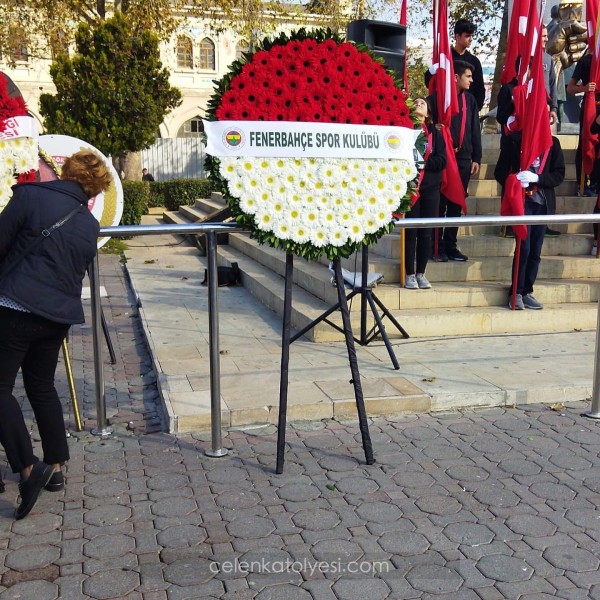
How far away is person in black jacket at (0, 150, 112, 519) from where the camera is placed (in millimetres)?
3598

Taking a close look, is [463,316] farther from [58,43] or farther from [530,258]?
[58,43]

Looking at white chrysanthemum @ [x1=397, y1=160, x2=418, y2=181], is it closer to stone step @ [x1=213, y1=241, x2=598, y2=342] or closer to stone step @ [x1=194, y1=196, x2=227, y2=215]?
stone step @ [x1=213, y1=241, x2=598, y2=342]

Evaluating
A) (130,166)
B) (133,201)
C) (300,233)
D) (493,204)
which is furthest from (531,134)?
(130,166)

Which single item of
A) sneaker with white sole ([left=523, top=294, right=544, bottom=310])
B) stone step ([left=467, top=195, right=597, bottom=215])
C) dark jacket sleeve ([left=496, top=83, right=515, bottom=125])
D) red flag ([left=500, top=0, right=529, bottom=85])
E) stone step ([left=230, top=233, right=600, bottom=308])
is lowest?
sneaker with white sole ([left=523, top=294, right=544, bottom=310])

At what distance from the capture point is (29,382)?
3906 millimetres

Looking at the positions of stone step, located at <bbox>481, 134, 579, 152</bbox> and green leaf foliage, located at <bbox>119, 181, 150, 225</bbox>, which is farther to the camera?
green leaf foliage, located at <bbox>119, 181, 150, 225</bbox>

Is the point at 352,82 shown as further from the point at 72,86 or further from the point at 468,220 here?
the point at 72,86

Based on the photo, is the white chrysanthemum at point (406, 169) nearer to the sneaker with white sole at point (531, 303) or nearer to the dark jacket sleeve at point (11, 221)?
the dark jacket sleeve at point (11, 221)

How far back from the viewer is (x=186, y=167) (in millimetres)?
28938

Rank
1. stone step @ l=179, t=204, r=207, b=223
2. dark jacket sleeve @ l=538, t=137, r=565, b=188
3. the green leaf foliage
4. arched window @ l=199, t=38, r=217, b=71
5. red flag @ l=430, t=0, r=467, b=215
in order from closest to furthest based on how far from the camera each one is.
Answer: dark jacket sleeve @ l=538, t=137, r=565, b=188
red flag @ l=430, t=0, r=467, b=215
stone step @ l=179, t=204, r=207, b=223
the green leaf foliage
arched window @ l=199, t=38, r=217, b=71

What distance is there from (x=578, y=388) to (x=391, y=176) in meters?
2.59

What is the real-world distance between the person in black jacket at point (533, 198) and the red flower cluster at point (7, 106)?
16.5ft

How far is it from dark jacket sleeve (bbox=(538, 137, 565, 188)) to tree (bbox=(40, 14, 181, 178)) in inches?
555

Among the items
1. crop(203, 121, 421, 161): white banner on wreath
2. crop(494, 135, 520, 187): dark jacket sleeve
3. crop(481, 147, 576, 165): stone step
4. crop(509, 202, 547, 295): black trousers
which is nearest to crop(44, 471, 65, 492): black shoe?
crop(203, 121, 421, 161): white banner on wreath
